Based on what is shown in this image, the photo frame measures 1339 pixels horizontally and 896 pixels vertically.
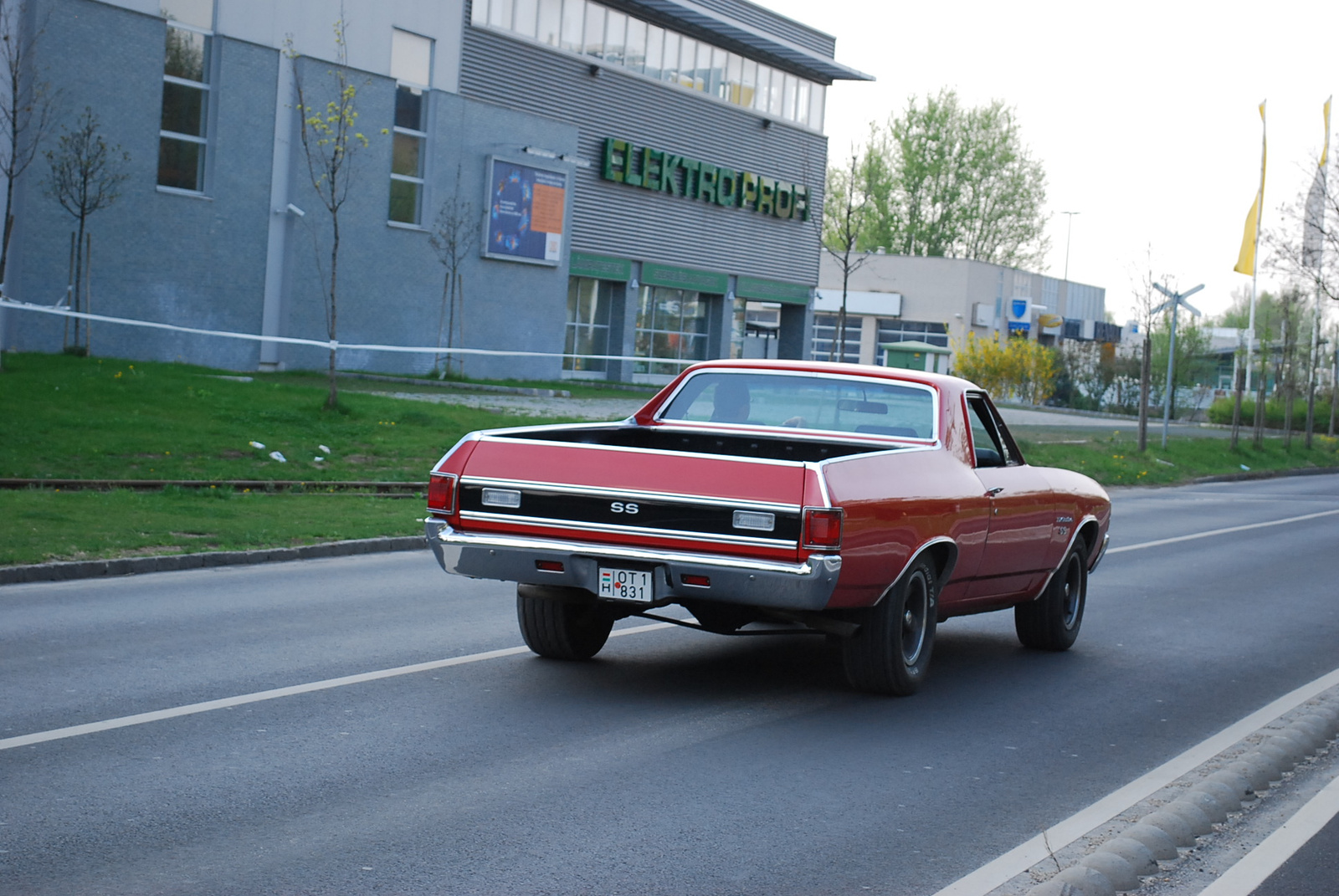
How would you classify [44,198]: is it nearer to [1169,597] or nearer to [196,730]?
[1169,597]

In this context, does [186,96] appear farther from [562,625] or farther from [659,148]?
[562,625]

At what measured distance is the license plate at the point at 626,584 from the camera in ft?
22.9

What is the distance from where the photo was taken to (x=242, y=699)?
700cm

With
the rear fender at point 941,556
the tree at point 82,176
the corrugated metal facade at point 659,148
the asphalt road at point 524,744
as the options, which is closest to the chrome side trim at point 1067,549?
the asphalt road at point 524,744

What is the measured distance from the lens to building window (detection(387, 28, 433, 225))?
1404 inches

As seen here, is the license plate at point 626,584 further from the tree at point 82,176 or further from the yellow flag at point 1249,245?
the yellow flag at point 1249,245

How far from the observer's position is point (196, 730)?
6359 millimetres

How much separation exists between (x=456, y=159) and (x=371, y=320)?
15.8 ft

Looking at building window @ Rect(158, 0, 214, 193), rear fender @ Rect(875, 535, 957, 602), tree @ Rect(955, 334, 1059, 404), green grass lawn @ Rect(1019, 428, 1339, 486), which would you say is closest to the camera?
rear fender @ Rect(875, 535, 957, 602)

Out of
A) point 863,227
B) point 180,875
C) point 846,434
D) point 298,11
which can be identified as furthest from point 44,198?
point 863,227

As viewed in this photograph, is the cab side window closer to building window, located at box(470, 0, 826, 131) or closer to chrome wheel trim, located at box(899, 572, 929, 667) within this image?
chrome wheel trim, located at box(899, 572, 929, 667)

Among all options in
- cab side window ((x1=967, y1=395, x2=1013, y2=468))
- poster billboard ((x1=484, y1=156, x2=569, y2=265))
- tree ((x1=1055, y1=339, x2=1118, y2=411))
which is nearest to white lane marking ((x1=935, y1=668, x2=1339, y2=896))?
cab side window ((x1=967, y1=395, x2=1013, y2=468))

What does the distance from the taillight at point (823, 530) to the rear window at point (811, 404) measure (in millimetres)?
1793

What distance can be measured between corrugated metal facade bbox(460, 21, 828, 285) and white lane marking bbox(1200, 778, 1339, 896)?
113 feet
